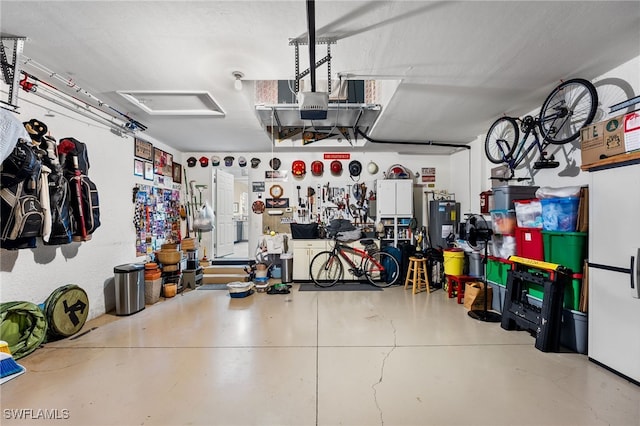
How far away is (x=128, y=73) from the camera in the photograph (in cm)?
254

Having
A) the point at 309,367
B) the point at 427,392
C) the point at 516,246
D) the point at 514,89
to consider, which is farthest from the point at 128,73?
the point at 516,246

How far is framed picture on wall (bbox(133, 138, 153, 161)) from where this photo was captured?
4090mm

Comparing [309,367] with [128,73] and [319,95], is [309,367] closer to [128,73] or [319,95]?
[319,95]

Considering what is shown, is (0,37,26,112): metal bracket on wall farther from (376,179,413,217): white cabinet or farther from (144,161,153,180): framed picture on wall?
(376,179,413,217): white cabinet

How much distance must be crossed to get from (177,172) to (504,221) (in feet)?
18.6

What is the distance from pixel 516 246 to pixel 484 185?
1671 millimetres

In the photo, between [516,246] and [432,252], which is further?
[432,252]

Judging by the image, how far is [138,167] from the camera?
13.6 feet

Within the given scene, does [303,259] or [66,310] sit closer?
[66,310]

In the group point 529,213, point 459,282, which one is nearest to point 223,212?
point 459,282

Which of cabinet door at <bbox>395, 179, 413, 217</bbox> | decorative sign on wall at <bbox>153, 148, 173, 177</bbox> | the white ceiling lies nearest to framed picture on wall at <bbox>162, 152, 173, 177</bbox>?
decorative sign on wall at <bbox>153, 148, 173, 177</bbox>

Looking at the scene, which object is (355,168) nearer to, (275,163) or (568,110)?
(275,163)

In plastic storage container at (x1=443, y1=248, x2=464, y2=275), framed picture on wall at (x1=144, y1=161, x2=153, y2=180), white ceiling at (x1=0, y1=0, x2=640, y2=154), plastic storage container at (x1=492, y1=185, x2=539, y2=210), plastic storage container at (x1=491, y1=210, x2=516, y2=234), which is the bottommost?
plastic storage container at (x1=443, y1=248, x2=464, y2=275)

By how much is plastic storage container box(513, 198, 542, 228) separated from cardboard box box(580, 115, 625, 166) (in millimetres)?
636
